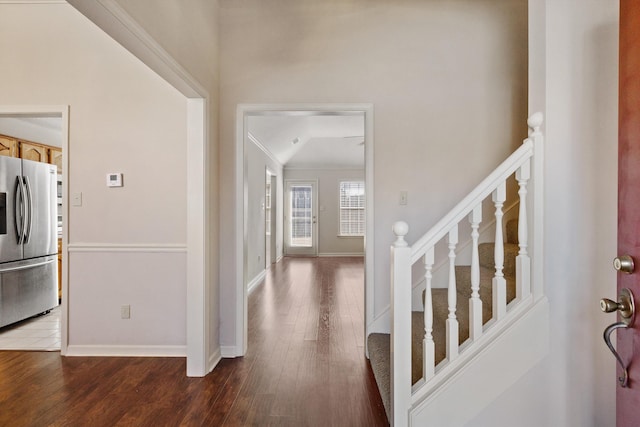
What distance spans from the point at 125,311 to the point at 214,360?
894 millimetres

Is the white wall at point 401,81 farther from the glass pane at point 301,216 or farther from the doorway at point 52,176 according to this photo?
the glass pane at point 301,216

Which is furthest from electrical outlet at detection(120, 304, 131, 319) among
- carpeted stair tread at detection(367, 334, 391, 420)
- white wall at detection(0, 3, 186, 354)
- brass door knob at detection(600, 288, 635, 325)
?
brass door knob at detection(600, 288, 635, 325)

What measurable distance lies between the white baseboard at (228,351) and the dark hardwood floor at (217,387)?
0.06 m

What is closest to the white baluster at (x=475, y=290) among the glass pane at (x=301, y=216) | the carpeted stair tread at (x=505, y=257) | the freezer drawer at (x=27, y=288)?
the carpeted stair tread at (x=505, y=257)

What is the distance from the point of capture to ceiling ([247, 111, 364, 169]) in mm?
5262

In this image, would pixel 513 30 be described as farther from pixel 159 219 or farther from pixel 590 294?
pixel 159 219

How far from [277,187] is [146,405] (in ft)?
21.6

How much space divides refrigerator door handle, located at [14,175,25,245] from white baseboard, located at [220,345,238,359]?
8.53 ft

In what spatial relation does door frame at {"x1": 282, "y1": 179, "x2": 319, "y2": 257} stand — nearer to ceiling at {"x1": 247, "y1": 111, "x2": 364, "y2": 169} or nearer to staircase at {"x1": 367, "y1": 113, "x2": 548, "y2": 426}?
ceiling at {"x1": 247, "y1": 111, "x2": 364, "y2": 169}

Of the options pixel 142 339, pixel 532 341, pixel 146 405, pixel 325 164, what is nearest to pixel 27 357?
pixel 142 339

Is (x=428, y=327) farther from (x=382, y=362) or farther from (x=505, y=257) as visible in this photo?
(x=505, y=257)

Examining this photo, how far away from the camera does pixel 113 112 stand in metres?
2.74

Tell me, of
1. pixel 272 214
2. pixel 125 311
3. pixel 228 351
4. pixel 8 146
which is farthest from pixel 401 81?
pixel 272 214

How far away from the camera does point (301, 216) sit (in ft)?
29.9
